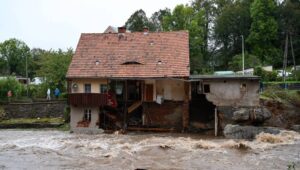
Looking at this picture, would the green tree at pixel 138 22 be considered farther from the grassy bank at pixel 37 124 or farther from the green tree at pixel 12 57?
the grassy bank at pixel 37 124

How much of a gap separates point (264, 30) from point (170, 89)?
103 ft

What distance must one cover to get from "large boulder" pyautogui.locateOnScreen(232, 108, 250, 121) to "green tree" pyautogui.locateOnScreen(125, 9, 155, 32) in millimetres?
36043

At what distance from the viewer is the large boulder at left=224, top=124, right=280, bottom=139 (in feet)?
92.4

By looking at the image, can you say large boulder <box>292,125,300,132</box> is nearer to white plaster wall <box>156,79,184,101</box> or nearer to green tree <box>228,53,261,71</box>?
white plaster wall <box>156,79,184,101</box>

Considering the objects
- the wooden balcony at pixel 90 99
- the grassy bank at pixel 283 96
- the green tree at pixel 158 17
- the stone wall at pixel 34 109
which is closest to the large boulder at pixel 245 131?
the grassy bank at pixel 283 96

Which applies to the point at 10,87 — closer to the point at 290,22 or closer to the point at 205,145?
the point at 205,145

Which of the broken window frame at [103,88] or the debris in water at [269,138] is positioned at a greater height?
the broken window frame at [103,88]

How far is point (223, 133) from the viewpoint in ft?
100

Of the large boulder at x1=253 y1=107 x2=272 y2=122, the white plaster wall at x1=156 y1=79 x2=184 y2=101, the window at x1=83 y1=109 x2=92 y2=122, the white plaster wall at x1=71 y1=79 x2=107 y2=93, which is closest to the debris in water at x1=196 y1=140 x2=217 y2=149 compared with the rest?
the large boulder at x1=253 y1=107 x2=272 y2=122

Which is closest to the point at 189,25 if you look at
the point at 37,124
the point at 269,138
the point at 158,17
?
the point at 158,17

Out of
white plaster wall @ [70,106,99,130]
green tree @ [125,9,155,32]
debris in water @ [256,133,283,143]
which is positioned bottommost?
debris in water @ [256,133,283,143]

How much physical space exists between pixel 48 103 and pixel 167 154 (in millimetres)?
19833

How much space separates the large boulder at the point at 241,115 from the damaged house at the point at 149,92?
509mm

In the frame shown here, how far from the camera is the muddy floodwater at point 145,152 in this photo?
66.7ft
